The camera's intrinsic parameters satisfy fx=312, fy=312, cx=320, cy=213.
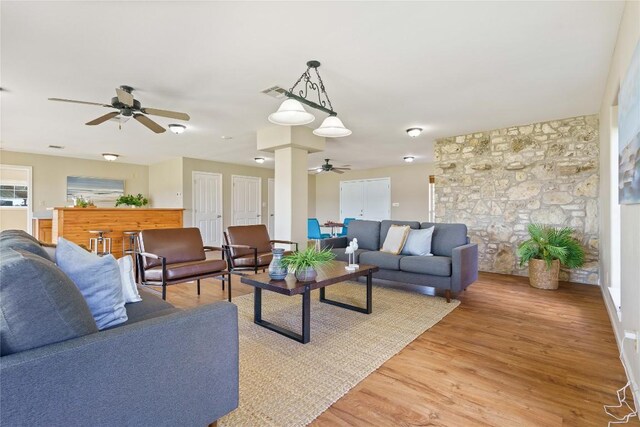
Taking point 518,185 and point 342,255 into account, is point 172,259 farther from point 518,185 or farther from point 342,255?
point 518,185

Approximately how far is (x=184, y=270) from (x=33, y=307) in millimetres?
2300

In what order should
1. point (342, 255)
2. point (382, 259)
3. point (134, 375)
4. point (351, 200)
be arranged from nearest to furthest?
point (134, 375) → point (382, 259) → point (342, 255) → point (351, 200)

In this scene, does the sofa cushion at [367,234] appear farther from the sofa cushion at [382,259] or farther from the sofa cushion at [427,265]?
the sofa cushion at [427,265]

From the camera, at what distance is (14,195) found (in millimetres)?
6879

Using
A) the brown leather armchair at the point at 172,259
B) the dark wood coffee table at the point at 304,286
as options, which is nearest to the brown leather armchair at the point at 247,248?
the brown leather armchair at the point at 172,259

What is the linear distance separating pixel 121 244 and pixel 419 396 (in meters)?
5.47

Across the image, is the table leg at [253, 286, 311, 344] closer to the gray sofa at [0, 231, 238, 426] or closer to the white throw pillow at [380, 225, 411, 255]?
the gray sofa at [0, 231, 238, 426]

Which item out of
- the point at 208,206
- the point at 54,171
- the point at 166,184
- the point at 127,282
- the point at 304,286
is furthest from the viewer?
the point at 208,206

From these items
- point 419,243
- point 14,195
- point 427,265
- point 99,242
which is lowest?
point 427,265

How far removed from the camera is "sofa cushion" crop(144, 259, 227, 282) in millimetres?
3145

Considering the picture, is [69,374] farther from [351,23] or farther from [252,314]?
[351,23]

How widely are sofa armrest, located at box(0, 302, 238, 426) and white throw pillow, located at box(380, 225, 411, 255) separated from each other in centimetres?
310

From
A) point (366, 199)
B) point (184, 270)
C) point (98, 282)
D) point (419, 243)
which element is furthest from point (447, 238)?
point (366, 199)

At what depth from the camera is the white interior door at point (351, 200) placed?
399 inches
